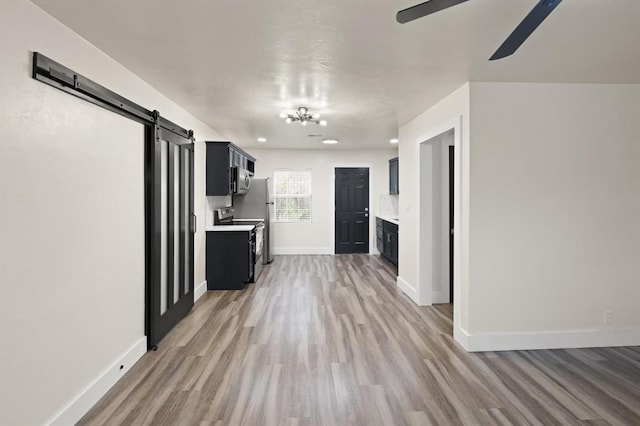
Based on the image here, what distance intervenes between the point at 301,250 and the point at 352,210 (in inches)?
59.3

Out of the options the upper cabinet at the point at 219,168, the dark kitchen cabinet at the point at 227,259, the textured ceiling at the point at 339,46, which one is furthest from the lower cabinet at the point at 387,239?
the textured ceiling at the point at 339,46

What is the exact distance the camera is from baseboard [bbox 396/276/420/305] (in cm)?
459

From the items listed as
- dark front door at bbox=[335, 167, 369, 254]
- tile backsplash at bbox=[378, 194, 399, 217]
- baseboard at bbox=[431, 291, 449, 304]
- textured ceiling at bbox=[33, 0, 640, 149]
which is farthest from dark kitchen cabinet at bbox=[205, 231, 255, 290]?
tile backsplash at bbox=[378, 194, 399, 217]

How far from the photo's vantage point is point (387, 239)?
23.1ft

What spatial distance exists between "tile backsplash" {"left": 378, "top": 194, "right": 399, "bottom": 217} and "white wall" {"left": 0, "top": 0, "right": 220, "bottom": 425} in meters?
6.08

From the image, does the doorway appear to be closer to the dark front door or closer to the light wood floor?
the light wood floor

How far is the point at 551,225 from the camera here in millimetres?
3217

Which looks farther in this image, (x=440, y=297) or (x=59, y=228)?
(x=440, y=297)

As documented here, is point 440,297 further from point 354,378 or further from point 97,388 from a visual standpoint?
point 97,388

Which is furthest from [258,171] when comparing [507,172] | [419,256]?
[507,172]

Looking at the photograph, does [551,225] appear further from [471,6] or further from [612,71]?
[471,6]

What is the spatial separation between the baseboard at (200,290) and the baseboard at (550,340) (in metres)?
3.25

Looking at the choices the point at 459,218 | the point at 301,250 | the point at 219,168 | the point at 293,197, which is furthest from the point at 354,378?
the point at 293,197

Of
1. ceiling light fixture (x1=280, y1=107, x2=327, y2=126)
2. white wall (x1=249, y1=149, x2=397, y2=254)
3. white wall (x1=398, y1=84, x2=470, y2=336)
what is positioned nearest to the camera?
white wall (x1=398, y1=84, x2=470, y2=336)
